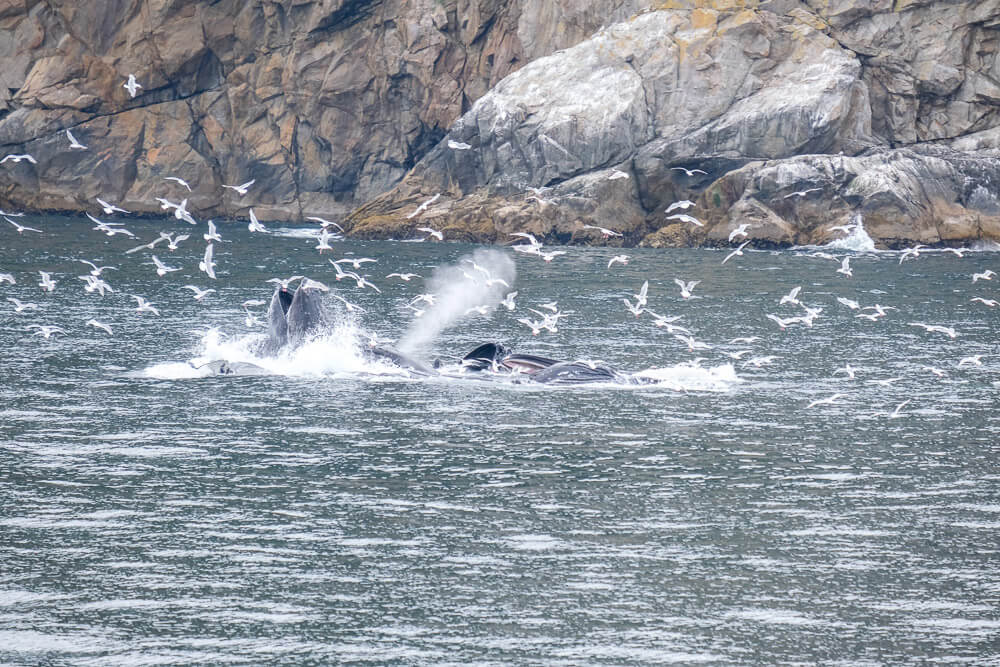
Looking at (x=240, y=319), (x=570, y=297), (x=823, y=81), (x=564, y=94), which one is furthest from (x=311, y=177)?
(x=240, y=319)

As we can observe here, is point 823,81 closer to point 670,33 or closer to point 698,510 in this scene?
point 670,33

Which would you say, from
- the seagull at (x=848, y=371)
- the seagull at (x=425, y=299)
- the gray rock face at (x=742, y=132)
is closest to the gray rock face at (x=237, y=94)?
the gray rock face at (x=742, y=132)

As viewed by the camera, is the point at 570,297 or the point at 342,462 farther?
the point at 570,297

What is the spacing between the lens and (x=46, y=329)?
128 ft

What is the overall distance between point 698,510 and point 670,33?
75.3 meters

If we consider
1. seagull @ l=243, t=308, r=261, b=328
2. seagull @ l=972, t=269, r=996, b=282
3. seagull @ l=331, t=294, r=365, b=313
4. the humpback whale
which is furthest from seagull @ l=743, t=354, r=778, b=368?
seagull @ l=243, t=308, r=261, b=328

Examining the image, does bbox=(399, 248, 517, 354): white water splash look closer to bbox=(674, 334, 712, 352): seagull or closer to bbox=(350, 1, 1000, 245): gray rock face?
bbox=(674, 334, 712, 352): seagull

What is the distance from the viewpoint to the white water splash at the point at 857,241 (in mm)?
81250

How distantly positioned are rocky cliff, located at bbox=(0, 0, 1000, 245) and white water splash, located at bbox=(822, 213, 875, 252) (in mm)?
690

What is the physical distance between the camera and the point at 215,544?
19.2m

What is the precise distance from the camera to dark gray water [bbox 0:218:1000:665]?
16.0 metres

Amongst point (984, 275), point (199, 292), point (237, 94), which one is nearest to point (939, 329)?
point (984, 275)

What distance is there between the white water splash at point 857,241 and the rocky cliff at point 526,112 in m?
0.69

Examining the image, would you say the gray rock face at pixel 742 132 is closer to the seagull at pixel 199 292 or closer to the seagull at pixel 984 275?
the seagull at pixel 984 275
